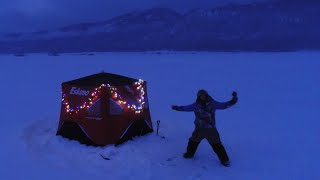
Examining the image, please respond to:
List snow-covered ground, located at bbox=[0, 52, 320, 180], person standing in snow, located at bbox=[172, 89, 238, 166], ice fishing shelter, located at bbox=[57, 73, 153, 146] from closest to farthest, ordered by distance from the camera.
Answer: snow-covered ground, located at bbox=[0, 52, 320, 180] < person standing in snow, located at bbox=[172, 89, 238, 166] < ice fishing shelter, located at bbox=[57, 73, 153, 146]

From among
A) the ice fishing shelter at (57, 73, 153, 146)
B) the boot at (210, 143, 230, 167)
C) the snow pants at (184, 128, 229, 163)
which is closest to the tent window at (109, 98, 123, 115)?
the ice fishing shelter at (57, 73, 153, 146)

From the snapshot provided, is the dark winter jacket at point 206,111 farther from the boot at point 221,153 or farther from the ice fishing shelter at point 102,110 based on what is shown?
the ice fishing shelter at point 102,110

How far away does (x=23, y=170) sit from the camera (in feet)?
21.5

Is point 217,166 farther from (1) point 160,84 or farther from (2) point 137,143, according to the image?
(1) point 160,84

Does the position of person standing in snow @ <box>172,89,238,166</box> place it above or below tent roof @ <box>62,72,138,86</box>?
below

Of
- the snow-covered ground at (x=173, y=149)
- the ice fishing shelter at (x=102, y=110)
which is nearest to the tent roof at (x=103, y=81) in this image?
the ice fishing shelter at (x=102, y=110)

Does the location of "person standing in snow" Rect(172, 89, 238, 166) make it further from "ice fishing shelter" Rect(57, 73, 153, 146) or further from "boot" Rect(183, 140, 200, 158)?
"ice fishing shelter" Rect(57, 73, 153, 146)

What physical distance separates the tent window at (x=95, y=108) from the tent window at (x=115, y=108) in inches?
9.5

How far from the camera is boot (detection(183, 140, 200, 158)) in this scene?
6.93m

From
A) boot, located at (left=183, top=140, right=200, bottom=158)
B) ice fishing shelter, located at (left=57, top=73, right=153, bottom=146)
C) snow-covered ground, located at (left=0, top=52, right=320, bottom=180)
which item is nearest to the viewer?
snow-covered ground, located at (left=0, top=52, right=320, bottom=180)

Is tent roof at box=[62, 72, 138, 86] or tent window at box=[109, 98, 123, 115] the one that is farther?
tent roof at box=[62, 72, 138, 86]

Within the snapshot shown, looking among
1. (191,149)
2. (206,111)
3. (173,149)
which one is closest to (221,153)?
(191,149)

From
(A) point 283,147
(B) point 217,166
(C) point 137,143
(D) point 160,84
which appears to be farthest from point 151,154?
(D) point 160,84

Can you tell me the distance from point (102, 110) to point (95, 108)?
Answer: 17 cm
